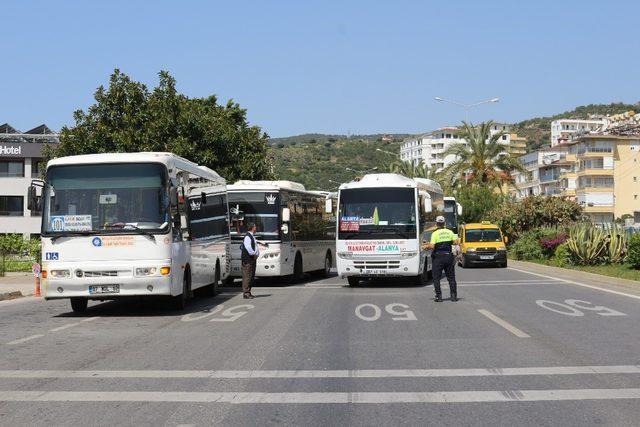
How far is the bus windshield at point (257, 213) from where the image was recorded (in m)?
24.2

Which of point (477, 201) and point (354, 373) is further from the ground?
point (477, 201)

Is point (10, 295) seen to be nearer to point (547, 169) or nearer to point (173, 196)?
point (173, 196)

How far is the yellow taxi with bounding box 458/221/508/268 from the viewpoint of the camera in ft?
121

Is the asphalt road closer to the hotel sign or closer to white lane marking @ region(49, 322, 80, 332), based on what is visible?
white lane marking @ region(49, 322, 80, 332)

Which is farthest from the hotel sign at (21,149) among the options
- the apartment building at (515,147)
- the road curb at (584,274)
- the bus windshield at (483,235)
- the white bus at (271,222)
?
the white bus at (271,222)

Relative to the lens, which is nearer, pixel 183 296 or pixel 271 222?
pixel 183 296

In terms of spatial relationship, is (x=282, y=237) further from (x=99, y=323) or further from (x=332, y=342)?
(x=332, y=342)

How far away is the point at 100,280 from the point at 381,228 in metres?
10.3

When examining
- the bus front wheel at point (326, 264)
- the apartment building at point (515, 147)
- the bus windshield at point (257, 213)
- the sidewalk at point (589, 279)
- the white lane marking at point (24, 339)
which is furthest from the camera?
the apartment building at point (515, 147)

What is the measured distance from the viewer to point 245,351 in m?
10.6

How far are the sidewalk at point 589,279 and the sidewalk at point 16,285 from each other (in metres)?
15.8

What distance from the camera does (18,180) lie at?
222ft

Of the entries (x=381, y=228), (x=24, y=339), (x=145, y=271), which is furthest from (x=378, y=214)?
(x=24, y=339)

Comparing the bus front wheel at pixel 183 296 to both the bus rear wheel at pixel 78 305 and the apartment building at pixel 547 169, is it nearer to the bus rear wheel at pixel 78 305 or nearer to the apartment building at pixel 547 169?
the bus rear wheel at pixel 78 305
